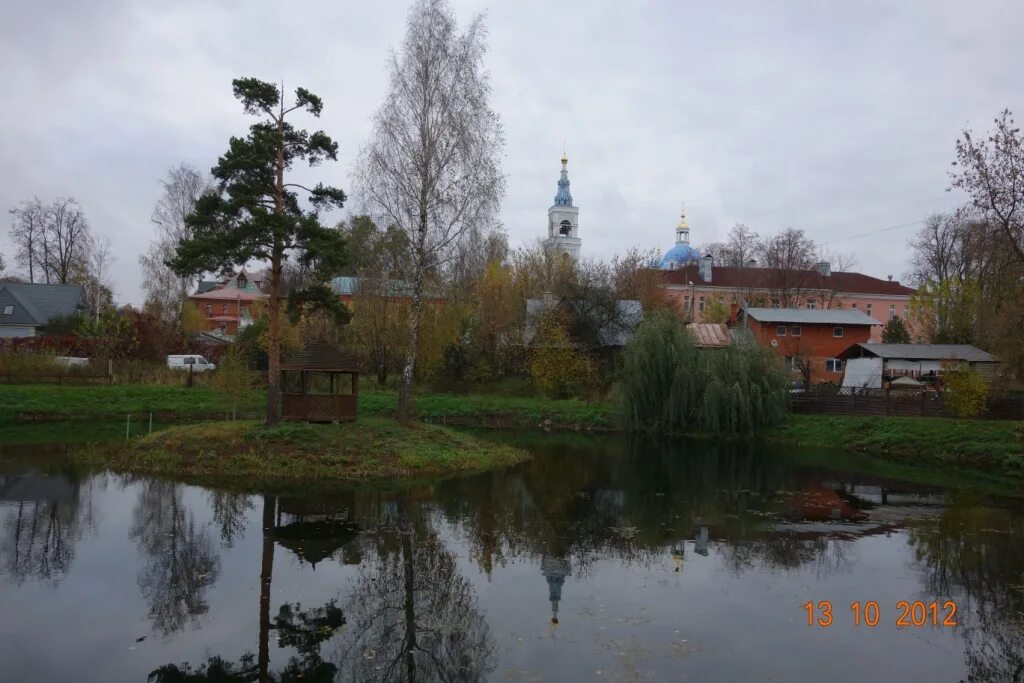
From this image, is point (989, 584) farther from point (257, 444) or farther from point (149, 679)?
point (257, 444)

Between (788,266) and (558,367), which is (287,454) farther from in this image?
(788,266)

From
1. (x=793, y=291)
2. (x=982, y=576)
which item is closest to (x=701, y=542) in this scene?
(x=982, y=576)

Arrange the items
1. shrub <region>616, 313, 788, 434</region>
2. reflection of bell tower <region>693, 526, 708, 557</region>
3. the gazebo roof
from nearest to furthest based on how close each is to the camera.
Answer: reflection of bell tower <region>693, 526, 708, 557</region>, the gazebo roof, shrub <region>616, 313, 788, 434</region>

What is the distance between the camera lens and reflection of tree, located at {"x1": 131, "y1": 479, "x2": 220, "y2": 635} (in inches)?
358

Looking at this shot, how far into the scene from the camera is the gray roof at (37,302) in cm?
4875

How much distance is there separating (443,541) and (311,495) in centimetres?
506

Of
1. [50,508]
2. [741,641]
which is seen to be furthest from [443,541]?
[50,508]

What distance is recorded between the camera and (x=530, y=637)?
852cm

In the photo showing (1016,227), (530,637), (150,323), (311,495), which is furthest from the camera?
(150,323)

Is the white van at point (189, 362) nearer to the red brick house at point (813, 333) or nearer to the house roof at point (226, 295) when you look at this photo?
the house roof at point (226, 295)

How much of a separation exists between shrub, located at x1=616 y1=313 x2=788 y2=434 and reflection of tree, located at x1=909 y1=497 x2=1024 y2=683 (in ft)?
49.3

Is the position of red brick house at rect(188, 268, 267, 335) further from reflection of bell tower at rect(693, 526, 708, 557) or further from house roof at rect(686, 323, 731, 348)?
reflection of bell tower at rect(693, 526, 708, 557)

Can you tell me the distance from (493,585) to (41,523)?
8828mm

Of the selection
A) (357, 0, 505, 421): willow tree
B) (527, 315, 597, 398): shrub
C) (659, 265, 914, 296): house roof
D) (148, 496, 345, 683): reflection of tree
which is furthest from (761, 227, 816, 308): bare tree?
(148, 496, 345, 683): reflection of tree
